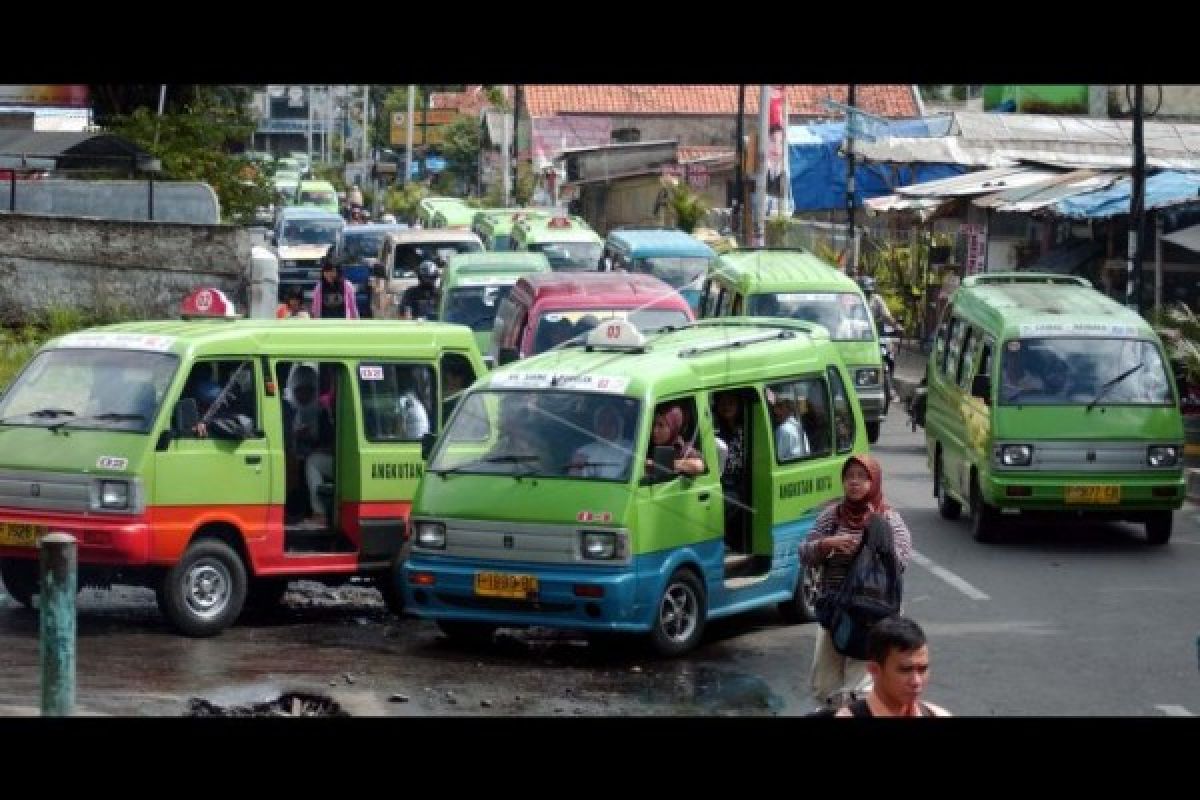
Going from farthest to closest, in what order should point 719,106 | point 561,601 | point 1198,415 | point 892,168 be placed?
point 719,106
point 892,168
point 1198,415
point 561,601

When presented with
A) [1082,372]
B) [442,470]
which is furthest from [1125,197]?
[442,470]

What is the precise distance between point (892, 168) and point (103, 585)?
3239cm

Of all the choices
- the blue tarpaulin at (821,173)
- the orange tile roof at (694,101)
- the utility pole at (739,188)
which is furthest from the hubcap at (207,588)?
the orange tile roof at (694,101)

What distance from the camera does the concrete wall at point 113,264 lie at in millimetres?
27172

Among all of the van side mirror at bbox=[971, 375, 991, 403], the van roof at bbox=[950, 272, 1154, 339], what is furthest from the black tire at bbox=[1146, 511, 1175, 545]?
the van side mirror at bbox=[971, 375, 991, 403]

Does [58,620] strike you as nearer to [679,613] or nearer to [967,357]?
[679,613]

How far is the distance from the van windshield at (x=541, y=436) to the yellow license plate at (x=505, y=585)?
2.01 ft

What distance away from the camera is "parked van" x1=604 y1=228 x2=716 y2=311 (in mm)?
32594

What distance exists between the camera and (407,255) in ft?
115

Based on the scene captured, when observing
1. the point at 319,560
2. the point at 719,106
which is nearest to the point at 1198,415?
the point at 319,560
